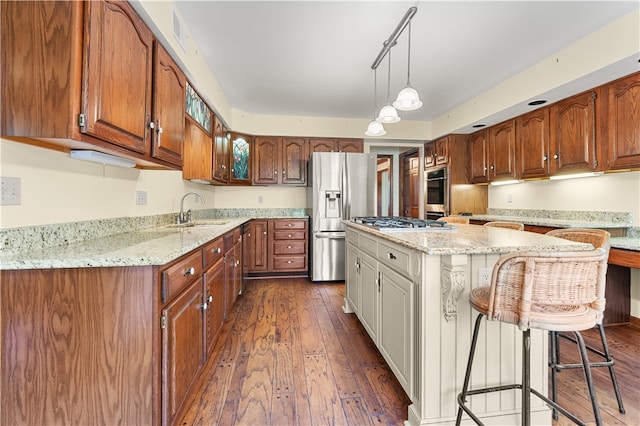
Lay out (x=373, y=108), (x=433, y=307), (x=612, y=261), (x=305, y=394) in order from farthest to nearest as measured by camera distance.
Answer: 1. (x=373, y=108)
2. (x=612, y=261)
3. (x=305, y=394)
4. (x=433, y=307)

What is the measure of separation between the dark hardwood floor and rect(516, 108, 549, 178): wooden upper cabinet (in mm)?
1743

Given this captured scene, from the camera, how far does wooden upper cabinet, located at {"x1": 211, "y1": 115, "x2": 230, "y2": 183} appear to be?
355 cm

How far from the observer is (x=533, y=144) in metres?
3.45

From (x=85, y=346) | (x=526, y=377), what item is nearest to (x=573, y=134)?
(x=526, y=377)

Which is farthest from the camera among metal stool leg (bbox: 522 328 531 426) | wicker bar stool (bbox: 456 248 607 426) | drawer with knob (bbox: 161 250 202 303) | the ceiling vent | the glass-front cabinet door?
the glass-front cabinet door

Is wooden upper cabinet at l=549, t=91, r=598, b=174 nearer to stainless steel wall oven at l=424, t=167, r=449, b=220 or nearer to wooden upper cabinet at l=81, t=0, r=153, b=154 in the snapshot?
stainless steel wall oven at l=424, t=167, r=449, b=220

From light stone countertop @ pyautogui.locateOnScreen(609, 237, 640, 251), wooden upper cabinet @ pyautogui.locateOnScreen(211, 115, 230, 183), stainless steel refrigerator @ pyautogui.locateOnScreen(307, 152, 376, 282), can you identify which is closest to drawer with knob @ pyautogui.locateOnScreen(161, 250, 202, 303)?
wooden upper cabinet @ pyautogui.locateOnScreen(211, 115, 230, 183)

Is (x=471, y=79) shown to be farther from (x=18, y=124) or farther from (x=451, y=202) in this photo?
(x=18, y=124)

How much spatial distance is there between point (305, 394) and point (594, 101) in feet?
11.4

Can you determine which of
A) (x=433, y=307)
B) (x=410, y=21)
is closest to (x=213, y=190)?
(x=410, y=21)

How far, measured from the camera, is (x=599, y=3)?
2.09 metres

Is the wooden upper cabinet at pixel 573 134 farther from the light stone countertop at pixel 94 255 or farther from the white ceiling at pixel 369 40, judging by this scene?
the light stone countertop at pixel 94 255

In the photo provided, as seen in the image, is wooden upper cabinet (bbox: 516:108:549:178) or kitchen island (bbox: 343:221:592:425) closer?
kitchen island (bbox: 343:221:592:425)

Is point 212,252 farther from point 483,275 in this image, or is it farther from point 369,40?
point 369,40
